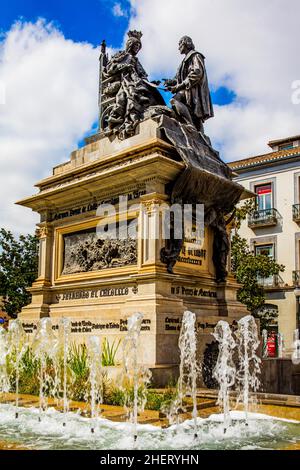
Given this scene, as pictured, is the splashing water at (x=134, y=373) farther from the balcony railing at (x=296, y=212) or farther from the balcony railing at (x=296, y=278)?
the balcony railing at (x=296, y=212)

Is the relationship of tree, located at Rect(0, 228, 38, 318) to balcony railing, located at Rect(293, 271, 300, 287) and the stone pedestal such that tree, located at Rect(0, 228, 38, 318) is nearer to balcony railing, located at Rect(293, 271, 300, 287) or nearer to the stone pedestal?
the stone pedestal

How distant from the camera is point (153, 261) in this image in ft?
37.8

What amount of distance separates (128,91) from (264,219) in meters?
23.7

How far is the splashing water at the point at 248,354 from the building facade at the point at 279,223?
2107cm

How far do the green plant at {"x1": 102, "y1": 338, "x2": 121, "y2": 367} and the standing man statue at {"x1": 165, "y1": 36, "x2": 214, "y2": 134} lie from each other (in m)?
5.10

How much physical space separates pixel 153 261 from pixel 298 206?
25.1 meters

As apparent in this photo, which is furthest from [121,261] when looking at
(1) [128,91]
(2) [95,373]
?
(1) [128,91]

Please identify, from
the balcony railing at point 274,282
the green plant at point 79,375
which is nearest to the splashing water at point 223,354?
the green plant at point 79,375

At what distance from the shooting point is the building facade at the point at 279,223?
3419 cm

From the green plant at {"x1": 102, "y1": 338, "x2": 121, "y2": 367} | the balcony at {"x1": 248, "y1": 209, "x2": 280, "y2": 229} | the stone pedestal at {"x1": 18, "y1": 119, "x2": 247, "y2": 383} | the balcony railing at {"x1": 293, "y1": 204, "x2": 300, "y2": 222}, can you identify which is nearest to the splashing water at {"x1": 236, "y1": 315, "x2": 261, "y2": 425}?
the stone pedestal at {"x1": 18, "y1": 119, "x2": 247, "y2": 383}

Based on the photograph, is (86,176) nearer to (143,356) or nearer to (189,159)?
(189,159)

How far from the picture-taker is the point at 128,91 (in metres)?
13.6

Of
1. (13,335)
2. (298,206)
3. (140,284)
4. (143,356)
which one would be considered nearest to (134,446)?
(143,356)

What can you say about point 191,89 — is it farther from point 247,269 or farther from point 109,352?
point 247,269
